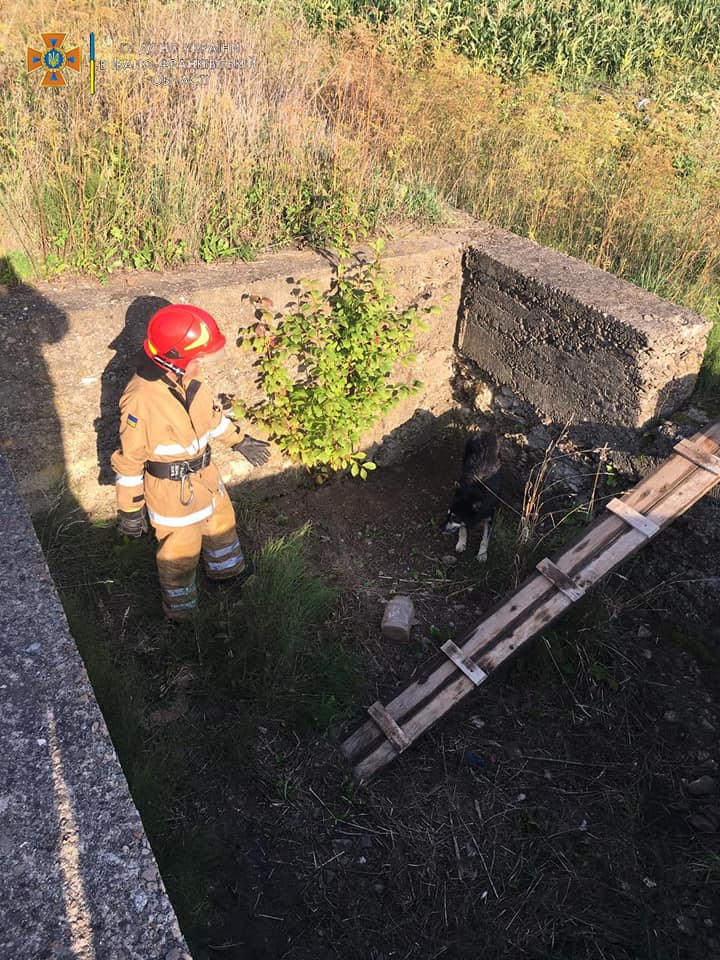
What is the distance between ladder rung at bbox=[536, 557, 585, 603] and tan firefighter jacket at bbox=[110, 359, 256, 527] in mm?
1841

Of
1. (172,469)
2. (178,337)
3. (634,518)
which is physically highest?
(178,337)

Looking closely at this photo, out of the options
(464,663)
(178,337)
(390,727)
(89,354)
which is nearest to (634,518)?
(464,663)

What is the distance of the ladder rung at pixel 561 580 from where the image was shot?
3.59 meters

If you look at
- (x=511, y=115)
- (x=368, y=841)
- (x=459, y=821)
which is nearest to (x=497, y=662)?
(x=459, y=821)

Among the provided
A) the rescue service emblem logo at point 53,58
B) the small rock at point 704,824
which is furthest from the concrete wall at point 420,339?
the small rock at point 704,824

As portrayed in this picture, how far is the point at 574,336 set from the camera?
4527mm

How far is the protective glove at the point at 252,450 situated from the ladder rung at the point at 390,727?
1600 mm

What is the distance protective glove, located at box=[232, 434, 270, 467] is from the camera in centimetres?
410

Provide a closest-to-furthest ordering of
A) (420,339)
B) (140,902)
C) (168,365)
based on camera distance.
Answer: (140,902) → (168,365) → (420,339)

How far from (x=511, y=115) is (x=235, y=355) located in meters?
3.71

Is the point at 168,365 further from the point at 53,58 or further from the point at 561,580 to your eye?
→ the point at 53,58

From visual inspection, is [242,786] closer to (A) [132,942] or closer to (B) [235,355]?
(A) [132,942]

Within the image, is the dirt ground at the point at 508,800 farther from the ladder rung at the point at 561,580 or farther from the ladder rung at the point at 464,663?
the ladder rung at the point at 561,580

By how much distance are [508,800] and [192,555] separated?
2039 millimetres
